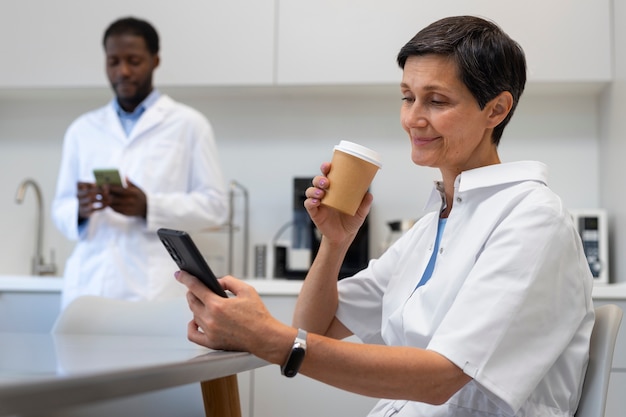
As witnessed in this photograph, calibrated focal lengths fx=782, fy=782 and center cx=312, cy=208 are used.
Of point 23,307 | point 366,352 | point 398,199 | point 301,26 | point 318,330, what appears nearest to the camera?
point 366,352

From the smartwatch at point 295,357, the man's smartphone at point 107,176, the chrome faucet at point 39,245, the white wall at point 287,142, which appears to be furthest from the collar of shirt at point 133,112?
the smartwatch at point 295,357

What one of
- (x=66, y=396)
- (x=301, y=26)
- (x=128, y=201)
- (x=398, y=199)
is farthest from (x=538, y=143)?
(x=66, y=396)

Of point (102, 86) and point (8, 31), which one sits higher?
point (8, 31)

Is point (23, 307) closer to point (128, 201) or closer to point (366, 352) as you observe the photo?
point (128, 201)

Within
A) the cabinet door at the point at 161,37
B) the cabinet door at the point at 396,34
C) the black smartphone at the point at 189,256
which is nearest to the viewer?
the black smartphone at the point at 189,256

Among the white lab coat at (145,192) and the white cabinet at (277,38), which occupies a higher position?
the white cabinet at (277,38)

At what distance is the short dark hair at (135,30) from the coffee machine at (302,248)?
75 cm

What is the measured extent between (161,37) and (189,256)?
221 cm

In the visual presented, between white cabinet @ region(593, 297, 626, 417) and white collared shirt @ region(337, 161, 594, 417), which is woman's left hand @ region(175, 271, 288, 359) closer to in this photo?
white collared shirt @ region(337, 161, 594, 417)

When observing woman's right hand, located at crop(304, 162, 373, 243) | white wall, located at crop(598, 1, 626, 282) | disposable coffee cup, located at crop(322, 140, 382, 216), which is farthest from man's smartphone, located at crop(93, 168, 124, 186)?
white wall, located at crop(598, 1, 626, 282)

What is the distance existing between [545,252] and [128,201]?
60.4 inches

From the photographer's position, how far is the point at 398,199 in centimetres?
306

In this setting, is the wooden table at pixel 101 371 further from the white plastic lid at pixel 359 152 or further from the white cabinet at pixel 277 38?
the white cabinet at pixel 277 38

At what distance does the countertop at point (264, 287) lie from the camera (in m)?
2.29
